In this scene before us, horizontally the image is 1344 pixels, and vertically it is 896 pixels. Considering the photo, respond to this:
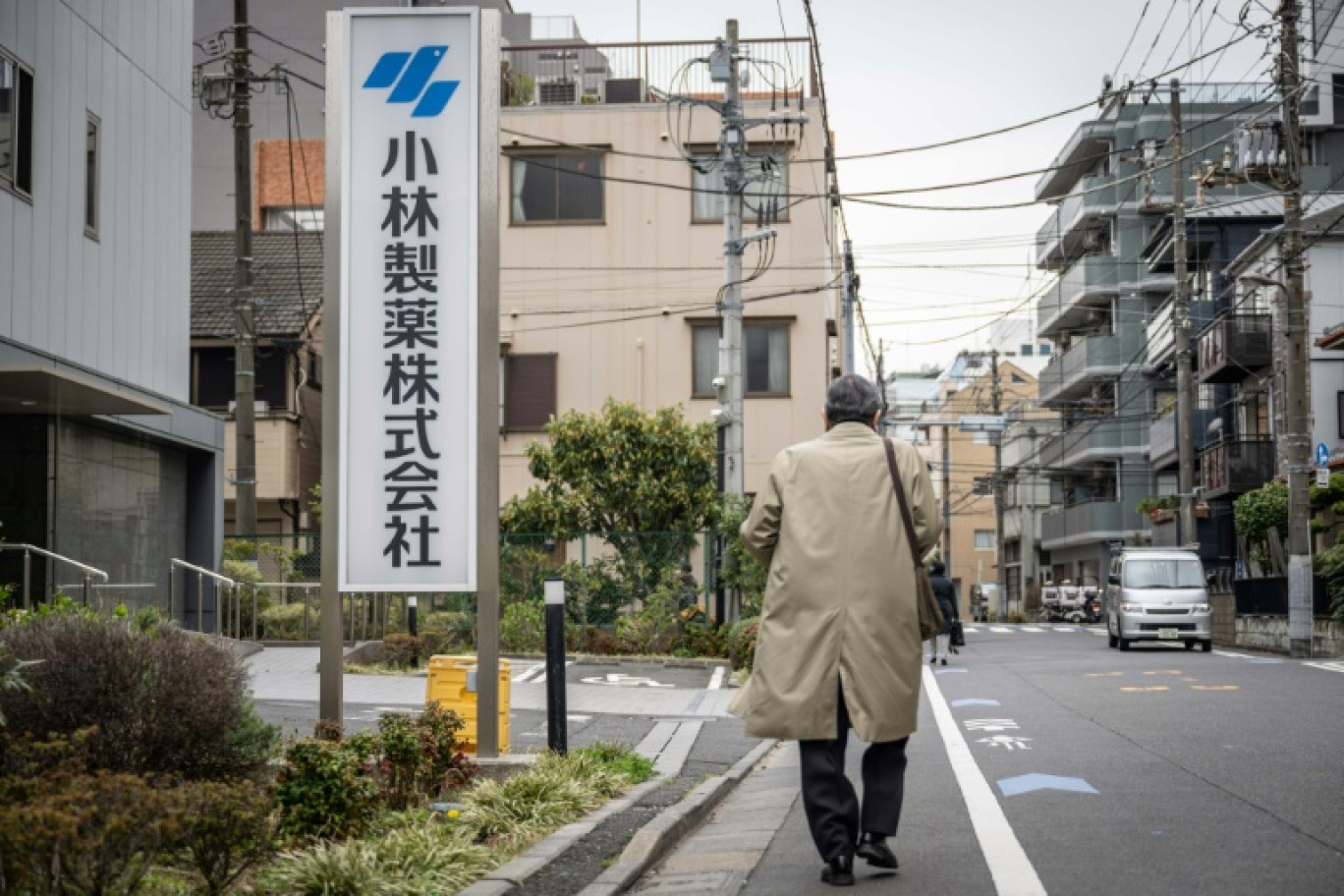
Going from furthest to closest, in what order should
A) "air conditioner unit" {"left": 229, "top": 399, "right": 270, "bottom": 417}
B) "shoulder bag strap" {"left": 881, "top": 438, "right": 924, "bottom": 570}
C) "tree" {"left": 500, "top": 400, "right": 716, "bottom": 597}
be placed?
"air conditioner unit" {"left": 229, "top": 399, "right": 270, "bottom": 417} → "tree" {"left": 500, "top": 400, "right": 716, "bottom": 597} → "shoulder bag strap" {"left": 881, "top": 438, "right": 924, "bottom": 570}

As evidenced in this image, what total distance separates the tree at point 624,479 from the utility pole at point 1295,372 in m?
10.1

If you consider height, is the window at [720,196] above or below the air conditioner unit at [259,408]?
above

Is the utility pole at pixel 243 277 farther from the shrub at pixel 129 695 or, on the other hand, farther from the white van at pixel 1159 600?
the shrub at pixel 129 695

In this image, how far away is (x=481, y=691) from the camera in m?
10.0

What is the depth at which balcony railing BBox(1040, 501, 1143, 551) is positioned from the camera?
2459 inches

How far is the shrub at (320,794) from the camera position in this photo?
7109 millimetres

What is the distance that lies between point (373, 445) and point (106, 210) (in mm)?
10910

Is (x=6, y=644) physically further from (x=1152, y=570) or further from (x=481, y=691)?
(x=1152, y=570)

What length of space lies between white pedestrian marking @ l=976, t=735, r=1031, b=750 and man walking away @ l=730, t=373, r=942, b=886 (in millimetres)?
5494

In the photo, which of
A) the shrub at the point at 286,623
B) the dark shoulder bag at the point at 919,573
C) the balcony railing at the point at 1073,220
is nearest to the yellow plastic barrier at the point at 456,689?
the dark shoulder bag at the point at 919,573

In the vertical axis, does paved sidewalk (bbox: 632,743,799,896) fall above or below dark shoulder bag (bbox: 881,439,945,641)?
below

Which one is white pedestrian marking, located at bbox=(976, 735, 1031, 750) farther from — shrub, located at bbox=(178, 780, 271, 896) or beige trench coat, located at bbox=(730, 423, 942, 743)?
shrub, located at bbox=(178, 780, 271, 896)

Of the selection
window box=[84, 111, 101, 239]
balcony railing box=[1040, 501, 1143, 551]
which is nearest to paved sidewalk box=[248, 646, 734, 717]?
window box=[84, 111, 101, 239]

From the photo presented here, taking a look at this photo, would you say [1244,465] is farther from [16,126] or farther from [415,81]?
[415,81]
